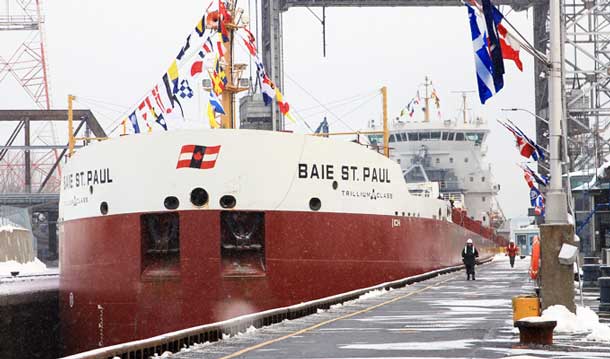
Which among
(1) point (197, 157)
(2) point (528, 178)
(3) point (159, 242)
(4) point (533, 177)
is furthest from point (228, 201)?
(2) point (528, 178)

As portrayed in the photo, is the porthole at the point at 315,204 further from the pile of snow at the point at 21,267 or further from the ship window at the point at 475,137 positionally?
the ship window at the point at 475,137

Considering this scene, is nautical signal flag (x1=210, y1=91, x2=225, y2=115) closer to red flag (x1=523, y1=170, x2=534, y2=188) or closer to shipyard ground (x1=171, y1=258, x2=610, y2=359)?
A: shipyard ground (x1=171, y1=258, x2=610, y2=359)

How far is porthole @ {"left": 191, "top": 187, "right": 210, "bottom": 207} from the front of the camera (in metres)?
25.2

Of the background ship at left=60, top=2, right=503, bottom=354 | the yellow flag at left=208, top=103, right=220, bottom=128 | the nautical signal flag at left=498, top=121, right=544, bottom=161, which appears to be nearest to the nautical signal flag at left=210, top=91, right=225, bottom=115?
the yellow flag at left=208, top=103, right=220, bottom=128

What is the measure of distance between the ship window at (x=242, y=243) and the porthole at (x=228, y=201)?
0.61 ft

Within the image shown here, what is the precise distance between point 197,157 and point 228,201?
144cm

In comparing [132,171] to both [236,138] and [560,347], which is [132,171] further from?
[560,347]

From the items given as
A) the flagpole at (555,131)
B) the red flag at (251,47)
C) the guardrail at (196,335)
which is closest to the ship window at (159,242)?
the guardrail at (196,335)

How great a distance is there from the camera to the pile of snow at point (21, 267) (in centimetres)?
6538

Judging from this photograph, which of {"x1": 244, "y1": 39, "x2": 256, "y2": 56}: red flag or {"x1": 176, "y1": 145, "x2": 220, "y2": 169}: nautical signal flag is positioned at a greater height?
{"x1": 244, "y1": 39, "x2": 256, "y2": 56}: red flag

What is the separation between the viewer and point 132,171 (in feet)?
85.5

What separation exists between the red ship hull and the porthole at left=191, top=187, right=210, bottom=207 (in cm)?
28

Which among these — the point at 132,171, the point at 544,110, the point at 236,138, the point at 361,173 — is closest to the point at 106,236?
the point at 132,171

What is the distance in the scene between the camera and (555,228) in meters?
16.4
